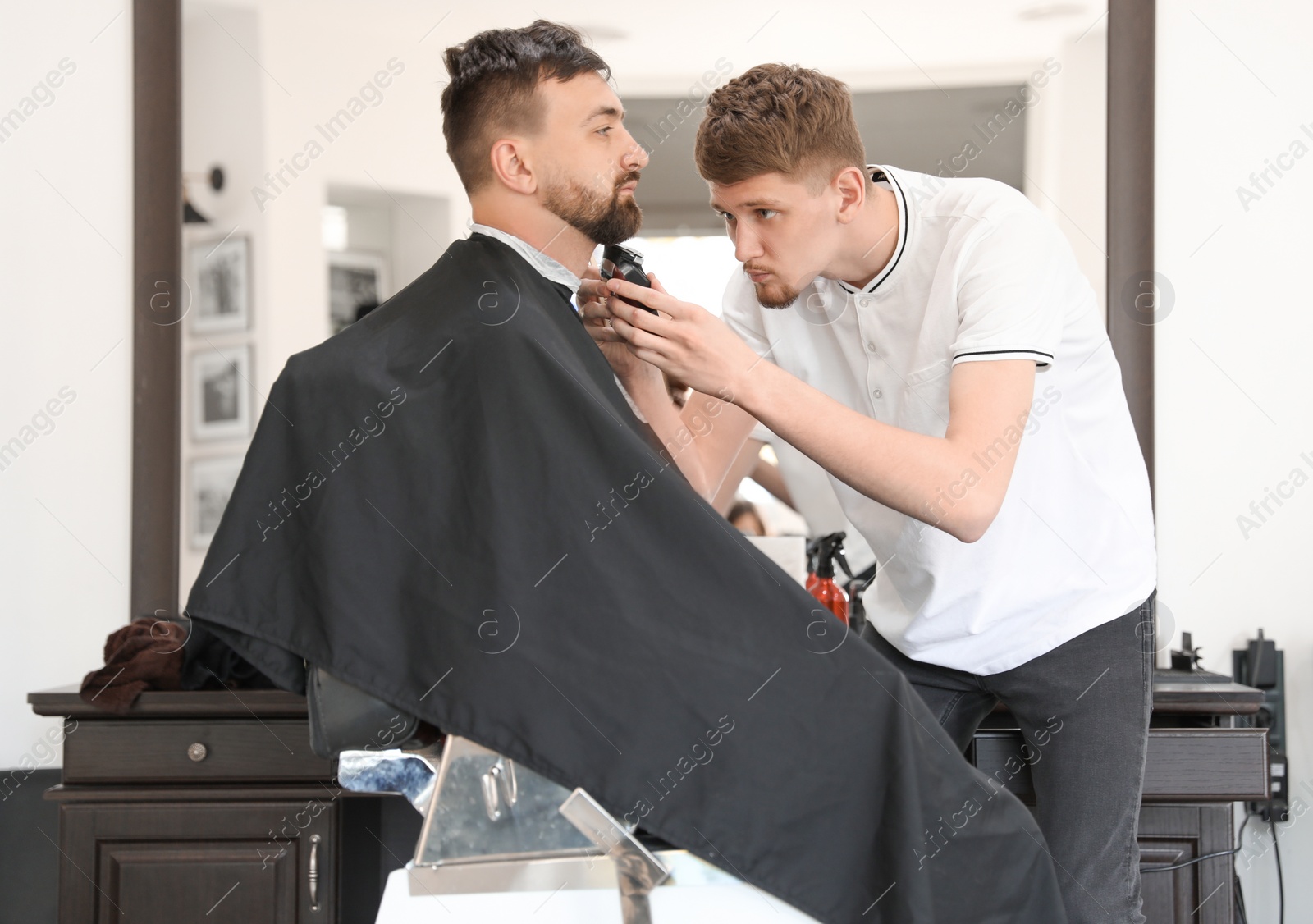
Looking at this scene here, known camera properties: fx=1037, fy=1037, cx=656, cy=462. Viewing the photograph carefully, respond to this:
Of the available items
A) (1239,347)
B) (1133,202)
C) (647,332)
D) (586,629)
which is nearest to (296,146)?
(647,332)

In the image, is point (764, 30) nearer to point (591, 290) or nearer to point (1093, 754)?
point (591, 290)

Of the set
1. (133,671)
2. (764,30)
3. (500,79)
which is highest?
(764,30)

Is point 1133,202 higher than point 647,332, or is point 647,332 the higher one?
point 1133,202

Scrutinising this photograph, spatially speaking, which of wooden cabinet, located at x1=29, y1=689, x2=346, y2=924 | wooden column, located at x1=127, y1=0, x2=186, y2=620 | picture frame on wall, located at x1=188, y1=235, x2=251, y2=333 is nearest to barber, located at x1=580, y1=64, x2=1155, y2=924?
wooden cabinet, located at x1=29, y1=689, x2=346, y2=924

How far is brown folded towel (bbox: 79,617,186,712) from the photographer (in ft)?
6.17

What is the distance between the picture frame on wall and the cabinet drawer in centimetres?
86

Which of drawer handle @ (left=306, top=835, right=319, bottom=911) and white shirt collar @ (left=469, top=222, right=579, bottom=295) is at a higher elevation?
white shirt collar @ (left=469, top=222, right=579, bottom=295)

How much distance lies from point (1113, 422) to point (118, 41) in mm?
2227

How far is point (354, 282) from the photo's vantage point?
2221 millimetres

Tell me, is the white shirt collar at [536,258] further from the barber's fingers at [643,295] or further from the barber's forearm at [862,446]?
the barber's forearm at [862,446]

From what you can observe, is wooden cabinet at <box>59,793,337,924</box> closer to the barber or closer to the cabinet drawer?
the cabinet drawer

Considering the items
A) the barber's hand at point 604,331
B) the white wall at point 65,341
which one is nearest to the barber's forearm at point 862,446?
the barber's hand at point 604,331

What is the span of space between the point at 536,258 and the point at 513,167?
145 millimetres

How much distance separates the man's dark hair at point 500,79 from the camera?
1.55 m
